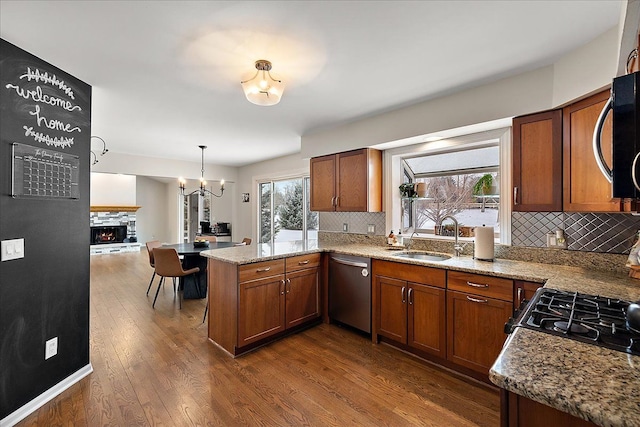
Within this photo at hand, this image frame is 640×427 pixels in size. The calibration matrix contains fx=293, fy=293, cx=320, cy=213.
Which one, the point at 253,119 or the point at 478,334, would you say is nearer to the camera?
the point at 478,334

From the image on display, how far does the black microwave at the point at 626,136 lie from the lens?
87 centimetres

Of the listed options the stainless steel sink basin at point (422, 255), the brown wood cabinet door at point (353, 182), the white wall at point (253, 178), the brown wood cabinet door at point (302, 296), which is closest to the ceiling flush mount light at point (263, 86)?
the brown wood cabinet door at point (353, 182)

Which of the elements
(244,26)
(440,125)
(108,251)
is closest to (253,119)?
(244,26)

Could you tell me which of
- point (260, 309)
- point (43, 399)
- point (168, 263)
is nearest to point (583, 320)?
point (260, 309)

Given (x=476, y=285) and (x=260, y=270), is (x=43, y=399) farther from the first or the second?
(x=476, y=285)

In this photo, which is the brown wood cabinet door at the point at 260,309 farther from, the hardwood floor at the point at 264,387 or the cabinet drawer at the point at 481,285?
the cabinet drawer at the point at 481,285

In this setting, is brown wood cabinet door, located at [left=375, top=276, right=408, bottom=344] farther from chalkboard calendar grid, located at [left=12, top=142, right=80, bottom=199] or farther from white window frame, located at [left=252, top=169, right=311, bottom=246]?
white window frame, located at [left=252, top=169, right=311, bottom=246]

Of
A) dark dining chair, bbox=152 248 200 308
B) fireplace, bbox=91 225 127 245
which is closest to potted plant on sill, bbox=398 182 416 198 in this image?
dark dining chair, bbox=152 248 200 308

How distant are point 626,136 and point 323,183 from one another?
10.3ft

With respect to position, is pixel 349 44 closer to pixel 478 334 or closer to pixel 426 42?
pixel 426 42

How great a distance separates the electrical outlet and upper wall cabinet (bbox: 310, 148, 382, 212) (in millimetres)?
2824

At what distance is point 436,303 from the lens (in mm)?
2424

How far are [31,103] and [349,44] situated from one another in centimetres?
213

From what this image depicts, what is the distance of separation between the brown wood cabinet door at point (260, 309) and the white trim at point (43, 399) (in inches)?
46.8
